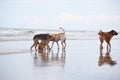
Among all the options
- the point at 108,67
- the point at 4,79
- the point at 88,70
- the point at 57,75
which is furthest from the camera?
the point at 108,67

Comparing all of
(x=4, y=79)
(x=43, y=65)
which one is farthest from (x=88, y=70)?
(x=4, y=79)

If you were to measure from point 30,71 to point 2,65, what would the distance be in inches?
59.1

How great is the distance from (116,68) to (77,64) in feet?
4.72

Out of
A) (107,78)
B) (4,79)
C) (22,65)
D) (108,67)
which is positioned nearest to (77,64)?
(108,67)

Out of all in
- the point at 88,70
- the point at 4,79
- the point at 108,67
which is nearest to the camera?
the point at 4,79

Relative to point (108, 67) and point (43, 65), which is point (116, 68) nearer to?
point (108, 67)

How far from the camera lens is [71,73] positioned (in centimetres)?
957

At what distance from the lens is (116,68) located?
35.3ft

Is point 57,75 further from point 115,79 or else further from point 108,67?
point 108,67

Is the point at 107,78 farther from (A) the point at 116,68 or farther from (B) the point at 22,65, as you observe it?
(B) the point at 22,65

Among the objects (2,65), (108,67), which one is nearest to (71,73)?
(108,67)

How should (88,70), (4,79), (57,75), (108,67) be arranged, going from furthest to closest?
(108,67) < (88,70) < (57,75) < (4,79)

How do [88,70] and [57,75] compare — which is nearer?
[57,75]

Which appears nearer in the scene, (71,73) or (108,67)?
(71,73)
